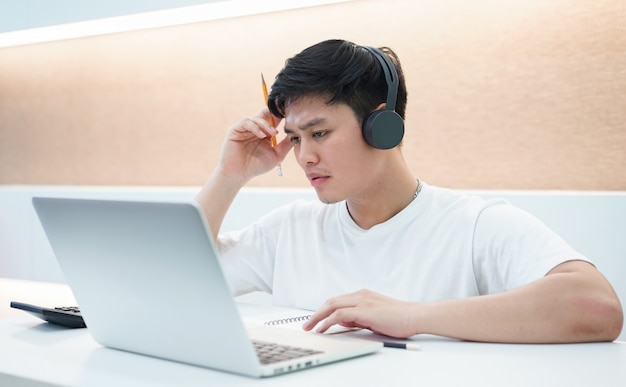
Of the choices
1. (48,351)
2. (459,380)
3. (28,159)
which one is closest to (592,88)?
(459,380)

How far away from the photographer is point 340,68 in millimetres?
1485

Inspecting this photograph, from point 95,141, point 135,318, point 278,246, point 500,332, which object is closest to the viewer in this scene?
point 135,318

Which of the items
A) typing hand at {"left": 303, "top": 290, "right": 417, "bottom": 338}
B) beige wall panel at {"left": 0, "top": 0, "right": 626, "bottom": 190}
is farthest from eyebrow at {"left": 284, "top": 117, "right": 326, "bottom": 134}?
beige wall panel at {"left": 0, "top": 0, "right": 626, "bottom": 190}

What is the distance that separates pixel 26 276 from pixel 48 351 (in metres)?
2.05

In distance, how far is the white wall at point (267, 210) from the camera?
184 centimetres

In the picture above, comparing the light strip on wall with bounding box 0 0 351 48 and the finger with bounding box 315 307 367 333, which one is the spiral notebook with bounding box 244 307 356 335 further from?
the light strip on wall with bounding box 0 0 351 48

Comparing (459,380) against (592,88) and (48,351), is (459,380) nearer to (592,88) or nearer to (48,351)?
(48,351)

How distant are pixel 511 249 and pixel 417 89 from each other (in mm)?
1143

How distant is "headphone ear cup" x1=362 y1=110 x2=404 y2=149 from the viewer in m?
1.45

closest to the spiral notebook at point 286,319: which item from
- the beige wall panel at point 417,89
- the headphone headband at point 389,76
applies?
the headphone headband at point 389,76

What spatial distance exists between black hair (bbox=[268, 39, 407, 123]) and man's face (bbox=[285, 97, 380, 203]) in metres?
0.02

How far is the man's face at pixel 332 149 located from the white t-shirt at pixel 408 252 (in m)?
0.10

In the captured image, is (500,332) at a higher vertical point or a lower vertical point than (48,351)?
lower

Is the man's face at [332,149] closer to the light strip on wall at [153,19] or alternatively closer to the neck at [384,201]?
the neck at [384,201]
